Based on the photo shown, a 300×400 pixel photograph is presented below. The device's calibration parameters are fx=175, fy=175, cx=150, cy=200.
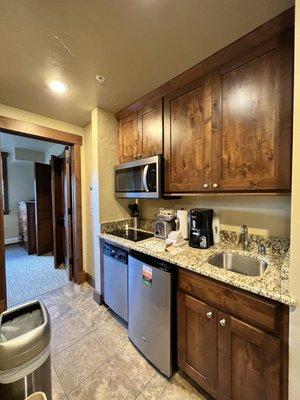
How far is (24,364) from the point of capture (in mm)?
828

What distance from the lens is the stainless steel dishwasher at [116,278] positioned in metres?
1.77

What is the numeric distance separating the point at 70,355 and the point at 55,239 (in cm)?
202

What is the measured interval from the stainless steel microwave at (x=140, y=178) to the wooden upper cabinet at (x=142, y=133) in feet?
0.46

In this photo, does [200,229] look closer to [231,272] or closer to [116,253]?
[231,272]

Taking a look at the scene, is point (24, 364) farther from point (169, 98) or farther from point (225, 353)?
point (169, 98)

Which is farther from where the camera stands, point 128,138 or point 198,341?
point 128,138

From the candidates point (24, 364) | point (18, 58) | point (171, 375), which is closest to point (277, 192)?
point (171, 375)

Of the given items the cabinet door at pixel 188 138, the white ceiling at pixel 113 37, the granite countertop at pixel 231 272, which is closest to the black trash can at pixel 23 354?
the granite countertop at pixel 231 272

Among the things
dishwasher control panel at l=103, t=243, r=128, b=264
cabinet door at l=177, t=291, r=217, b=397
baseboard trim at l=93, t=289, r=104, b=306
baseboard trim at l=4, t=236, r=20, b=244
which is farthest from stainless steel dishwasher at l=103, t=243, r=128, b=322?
baseboard trim at l=4, t=236, r=20, b=244

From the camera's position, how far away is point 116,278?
6.14 feet

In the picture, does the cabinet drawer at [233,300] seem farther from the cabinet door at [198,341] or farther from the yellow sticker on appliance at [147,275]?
the yellow sticker on appliance at [147,275]

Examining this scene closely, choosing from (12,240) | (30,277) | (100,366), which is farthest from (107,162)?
(12,240)

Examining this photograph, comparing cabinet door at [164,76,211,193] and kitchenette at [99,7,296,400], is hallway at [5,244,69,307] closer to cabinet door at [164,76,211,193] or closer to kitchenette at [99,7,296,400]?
kitchenette at [99,7,296,400]

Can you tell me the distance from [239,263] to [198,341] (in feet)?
2.11
